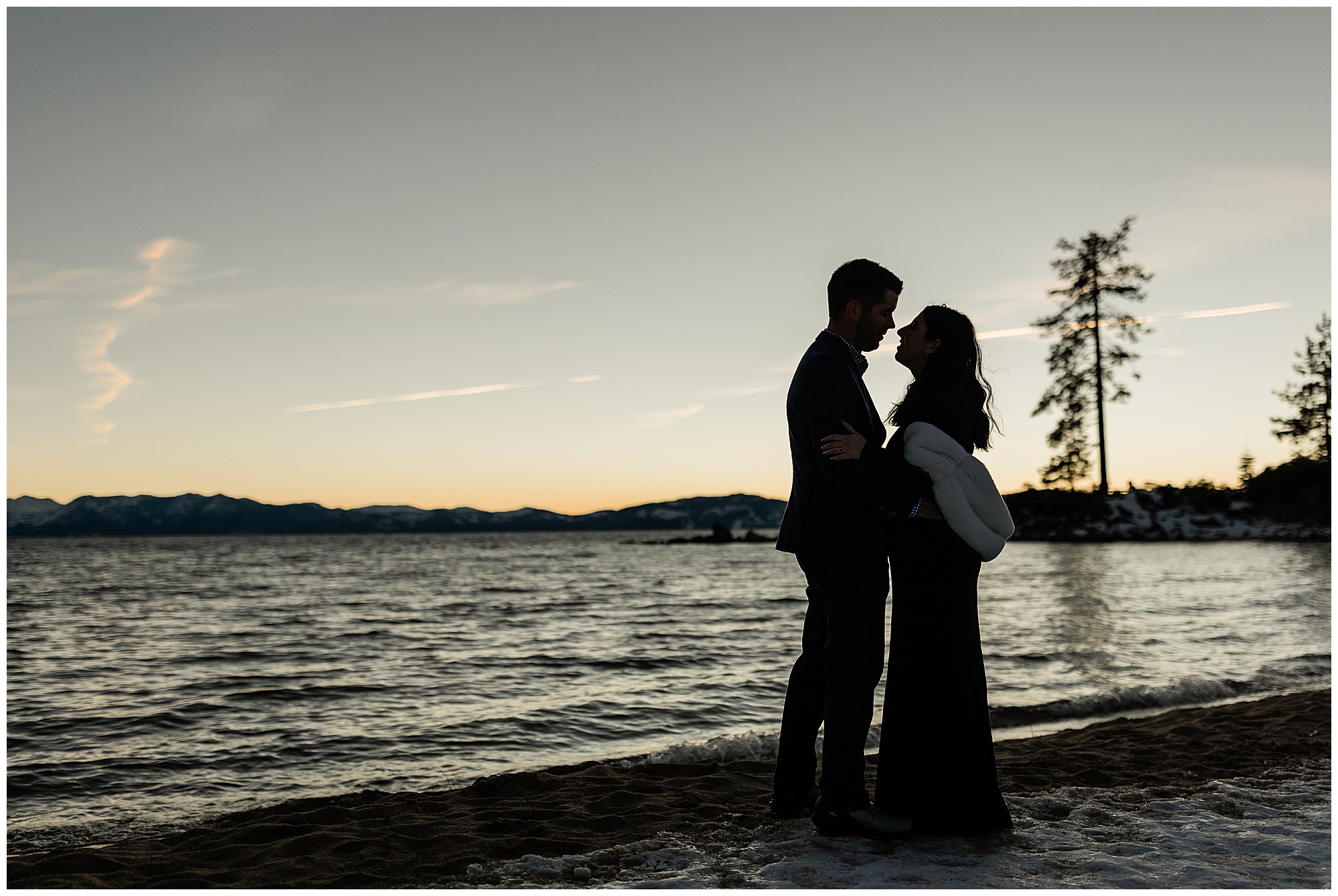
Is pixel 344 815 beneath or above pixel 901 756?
beneath

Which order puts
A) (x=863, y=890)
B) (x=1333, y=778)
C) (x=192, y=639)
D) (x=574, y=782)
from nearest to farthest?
(x=863, y=890) < (x=1333, y=778) < (x=574, y=782) < (x=192, y=639)

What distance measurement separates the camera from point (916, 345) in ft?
11.4

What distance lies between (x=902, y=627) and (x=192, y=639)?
14691 millimetres

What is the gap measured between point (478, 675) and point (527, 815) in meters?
6.60

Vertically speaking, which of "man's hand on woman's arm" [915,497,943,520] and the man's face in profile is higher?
the man's face in profile

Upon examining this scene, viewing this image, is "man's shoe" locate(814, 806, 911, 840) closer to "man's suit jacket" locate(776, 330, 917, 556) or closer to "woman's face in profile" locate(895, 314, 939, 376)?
"man's suit jacket" locate(776, 330, 917, 556)

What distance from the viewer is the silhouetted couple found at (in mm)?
3273

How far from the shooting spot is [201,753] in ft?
22.3

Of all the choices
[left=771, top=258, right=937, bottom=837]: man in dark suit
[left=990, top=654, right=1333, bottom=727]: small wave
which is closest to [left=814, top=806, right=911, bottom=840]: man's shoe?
[left=771, top=258, right=937, bottom=837]: man in dark suit

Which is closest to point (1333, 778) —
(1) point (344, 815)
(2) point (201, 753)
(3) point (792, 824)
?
(3) point (792, 824)

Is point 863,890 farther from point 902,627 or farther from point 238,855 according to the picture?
point 238,855

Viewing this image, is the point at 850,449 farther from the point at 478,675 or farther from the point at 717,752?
the point at 478,675

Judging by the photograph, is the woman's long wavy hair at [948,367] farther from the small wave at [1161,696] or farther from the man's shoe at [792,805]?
the small wave at [1161,696]

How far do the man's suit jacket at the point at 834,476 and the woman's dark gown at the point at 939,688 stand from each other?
0.42 feet
